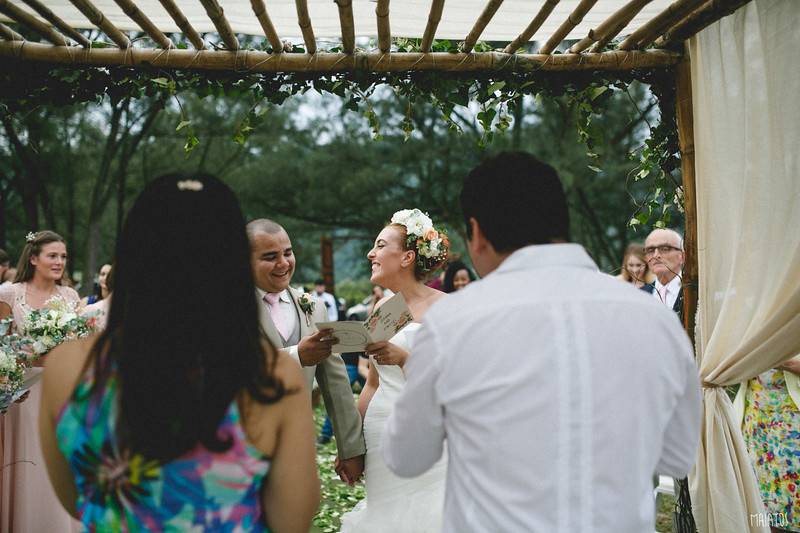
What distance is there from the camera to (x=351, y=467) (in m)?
3.67

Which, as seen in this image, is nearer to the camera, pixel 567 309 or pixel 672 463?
pixel 567 309

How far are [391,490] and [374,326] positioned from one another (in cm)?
102

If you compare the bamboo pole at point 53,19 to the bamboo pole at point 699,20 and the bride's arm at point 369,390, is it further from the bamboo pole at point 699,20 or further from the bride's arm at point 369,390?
the bamboo pole at point 699,20

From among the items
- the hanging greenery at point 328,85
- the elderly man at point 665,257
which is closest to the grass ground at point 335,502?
the elderly man at point 665,257

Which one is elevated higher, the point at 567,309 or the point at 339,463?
the point at 567,309

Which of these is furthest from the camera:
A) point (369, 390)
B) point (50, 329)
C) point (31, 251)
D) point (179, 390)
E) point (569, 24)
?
point (31, 251)

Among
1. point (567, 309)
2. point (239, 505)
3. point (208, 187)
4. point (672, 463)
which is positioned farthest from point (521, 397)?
point (208, 187)

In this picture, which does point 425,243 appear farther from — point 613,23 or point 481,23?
point 613,23

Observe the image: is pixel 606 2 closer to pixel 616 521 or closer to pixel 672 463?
pixel 672 463

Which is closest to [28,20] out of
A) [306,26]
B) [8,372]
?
[306,26]

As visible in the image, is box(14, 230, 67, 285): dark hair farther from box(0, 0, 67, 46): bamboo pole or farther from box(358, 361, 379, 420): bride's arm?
box(358, 361, 379, 420): bride's arm

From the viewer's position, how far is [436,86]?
3.94 metres

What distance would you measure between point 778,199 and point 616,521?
2299mm

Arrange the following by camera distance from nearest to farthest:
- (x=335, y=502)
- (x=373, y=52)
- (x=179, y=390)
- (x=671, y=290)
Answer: (x=179, y=390) → (x=373, y=52) → (x=671, y=290) → (x=335, y=502)
